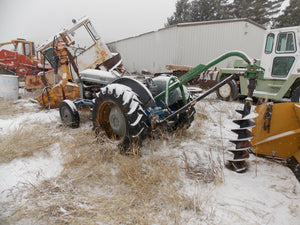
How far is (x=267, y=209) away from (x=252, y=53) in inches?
591

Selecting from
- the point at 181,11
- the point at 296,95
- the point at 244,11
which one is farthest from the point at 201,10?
the point at 296,95

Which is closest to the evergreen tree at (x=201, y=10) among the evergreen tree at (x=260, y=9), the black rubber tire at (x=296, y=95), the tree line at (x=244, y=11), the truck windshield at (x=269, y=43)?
the tree line at (x=244, y=11)

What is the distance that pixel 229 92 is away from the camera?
7188 millimetres

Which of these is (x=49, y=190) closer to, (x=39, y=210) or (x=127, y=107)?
(x=39, y=210)

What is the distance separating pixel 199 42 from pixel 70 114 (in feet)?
41.5

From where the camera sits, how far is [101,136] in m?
3.03

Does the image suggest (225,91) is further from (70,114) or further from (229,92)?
A: (70,114)

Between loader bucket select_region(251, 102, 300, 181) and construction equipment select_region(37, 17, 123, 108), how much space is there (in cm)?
338

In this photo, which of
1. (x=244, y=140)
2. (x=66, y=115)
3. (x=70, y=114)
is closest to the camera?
(x=244, y=140)

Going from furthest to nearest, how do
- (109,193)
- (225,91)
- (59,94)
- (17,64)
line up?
(17,64) → (225,91) → (59,94) → (109,193)

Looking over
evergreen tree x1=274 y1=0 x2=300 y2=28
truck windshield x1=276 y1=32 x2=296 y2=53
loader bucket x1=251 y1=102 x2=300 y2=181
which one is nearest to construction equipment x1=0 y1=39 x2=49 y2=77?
truck windshield x1=276 y1=32 x2=296 y2=53

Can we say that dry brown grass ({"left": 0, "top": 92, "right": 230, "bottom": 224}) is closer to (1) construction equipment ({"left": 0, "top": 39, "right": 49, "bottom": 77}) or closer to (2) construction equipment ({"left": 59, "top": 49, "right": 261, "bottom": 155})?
(2) construction equipment ({"left": 59, "top": 49, "right": 261, "bottom": 155})

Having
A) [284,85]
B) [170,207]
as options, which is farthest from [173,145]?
[284,85]

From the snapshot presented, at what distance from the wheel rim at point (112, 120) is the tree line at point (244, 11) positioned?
30.1 metres
